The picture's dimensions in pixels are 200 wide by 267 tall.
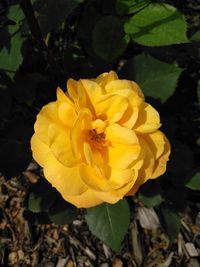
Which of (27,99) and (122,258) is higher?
(27,99)

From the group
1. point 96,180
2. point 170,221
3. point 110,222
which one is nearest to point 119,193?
point 96,180

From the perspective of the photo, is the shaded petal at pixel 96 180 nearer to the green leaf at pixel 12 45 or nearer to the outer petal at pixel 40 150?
the outer petal at pixel 40 150

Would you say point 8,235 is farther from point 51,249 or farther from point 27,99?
point 27,99

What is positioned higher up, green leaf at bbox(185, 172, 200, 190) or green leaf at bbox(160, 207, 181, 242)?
green leaf at bbox(185, 172, 200, 190)

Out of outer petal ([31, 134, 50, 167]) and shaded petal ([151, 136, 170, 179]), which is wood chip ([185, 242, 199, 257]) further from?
outer petal ([31, 134, 50, 167])

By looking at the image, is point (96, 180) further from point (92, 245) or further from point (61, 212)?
point (92, 245)

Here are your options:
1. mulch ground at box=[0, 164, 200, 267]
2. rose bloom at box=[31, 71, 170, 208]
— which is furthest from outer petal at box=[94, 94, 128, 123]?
mulch ground at box=[0, 164, 200, 267]

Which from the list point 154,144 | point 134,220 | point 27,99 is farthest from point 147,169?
point 134,220
